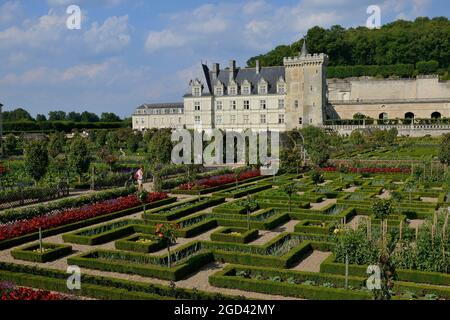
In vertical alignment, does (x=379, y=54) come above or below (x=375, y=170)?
above

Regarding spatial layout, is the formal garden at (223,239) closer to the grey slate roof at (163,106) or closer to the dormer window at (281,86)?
the dormer window at (281,86)

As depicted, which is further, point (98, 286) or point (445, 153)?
point (445, 153)

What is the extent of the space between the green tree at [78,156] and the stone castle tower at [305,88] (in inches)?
1414

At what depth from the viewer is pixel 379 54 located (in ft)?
268

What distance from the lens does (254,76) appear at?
6041 cm

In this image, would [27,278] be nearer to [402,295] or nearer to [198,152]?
[402,295]

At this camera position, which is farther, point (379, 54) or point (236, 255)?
point (379, 54)

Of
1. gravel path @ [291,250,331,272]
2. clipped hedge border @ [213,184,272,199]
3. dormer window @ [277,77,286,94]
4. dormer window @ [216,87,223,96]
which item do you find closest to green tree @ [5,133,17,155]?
dormer window @ [216,87,223,96]

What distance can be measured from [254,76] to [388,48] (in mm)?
31202

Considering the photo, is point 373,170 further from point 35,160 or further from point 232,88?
point 232,88

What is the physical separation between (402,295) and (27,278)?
7.87m

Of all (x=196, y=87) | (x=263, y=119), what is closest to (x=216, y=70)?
(x=196, y=87)
